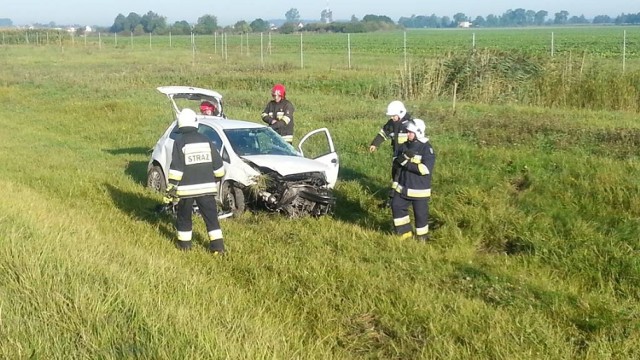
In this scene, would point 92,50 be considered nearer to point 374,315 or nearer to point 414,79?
point 414,79

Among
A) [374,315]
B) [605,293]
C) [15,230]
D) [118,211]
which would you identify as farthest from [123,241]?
[605,293]

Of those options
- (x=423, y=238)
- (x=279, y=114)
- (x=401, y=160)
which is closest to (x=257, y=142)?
(x=279, y=114)

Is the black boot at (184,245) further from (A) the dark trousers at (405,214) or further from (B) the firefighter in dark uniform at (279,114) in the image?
(B) the firefighter in dark uniform at (279,114)

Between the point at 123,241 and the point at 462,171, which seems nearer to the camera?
the point at 123,241

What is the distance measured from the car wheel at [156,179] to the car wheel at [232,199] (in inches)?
65.3

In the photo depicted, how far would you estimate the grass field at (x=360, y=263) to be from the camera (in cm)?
504

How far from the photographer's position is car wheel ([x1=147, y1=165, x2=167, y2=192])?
11.0m

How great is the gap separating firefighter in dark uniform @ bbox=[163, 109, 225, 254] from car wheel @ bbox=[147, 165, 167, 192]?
9.91ft

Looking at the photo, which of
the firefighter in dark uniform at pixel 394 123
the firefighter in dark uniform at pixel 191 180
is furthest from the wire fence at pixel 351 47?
the firefighter in dark uniform at pixel 191 180

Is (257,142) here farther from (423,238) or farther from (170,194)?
(423,238)

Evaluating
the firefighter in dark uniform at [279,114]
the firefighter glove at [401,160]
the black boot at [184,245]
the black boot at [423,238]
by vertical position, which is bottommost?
the black boot at [423,238]

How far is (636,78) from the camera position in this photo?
57.9 ft

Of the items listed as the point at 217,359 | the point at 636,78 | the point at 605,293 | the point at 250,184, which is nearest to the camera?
the point at 217,359

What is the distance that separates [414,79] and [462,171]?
11240mm
